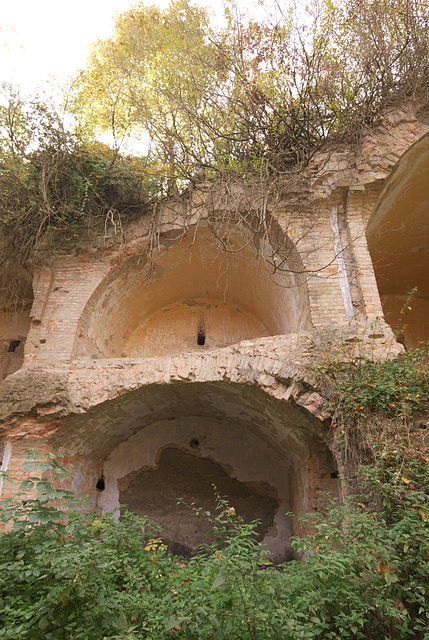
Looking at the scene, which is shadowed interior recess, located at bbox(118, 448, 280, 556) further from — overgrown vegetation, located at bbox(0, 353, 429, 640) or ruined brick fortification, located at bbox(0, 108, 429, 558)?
overgrown vegetation, located at bbox(0, 353, 429, 640)

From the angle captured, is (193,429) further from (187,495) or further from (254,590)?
(254,590)

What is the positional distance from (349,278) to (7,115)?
6480 millimetres

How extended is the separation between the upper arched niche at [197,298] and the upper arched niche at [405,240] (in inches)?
73.1

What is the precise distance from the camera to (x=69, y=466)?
6.09 m

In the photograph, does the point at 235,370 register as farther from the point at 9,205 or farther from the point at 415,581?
the point at 9,205

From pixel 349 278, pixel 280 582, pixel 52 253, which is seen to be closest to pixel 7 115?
pixel 52 253

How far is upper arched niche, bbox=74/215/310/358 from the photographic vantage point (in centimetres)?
680

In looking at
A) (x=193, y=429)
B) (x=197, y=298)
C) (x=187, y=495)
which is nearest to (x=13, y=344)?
(x=197, y=298)

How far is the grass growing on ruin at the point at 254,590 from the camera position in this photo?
9.38 ft

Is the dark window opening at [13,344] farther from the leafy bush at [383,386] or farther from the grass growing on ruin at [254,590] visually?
the leafy bush at [383,386]

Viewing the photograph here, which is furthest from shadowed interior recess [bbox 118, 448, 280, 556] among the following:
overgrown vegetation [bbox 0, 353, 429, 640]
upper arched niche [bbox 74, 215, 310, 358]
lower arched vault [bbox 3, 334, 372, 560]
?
overgrown vegetation [bbox 0, 353, 429, 640]

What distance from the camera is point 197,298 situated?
9227mm

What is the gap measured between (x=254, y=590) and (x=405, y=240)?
23.3ft

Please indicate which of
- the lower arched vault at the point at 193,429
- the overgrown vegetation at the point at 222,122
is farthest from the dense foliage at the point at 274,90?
the lower arched vault at the point at 193,429
